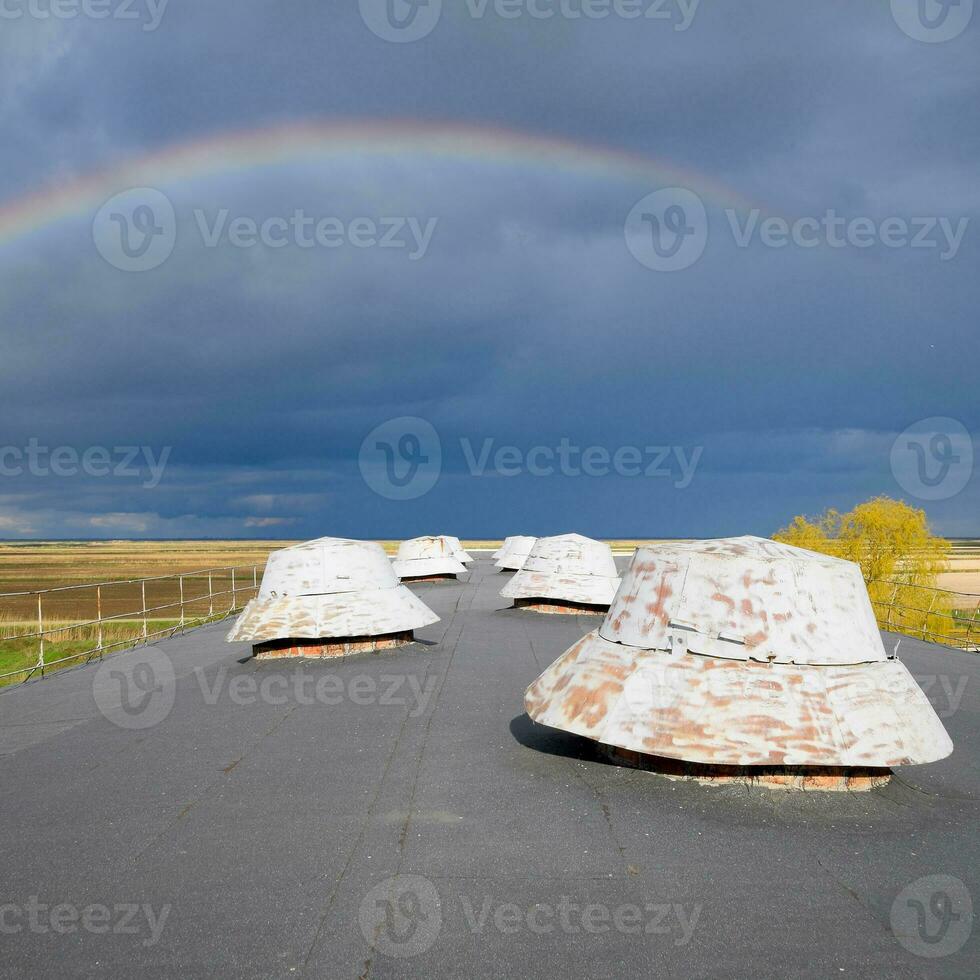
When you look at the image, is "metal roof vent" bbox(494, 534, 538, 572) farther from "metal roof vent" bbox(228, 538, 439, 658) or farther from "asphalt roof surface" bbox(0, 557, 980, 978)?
"asphalt roof surface" bbox(0, 557, 980, 978)

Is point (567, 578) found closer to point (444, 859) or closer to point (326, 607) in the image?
point (326, 607)

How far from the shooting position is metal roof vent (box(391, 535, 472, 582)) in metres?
36.0

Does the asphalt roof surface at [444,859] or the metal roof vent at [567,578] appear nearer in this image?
the asphalt roof surface at [444,859]

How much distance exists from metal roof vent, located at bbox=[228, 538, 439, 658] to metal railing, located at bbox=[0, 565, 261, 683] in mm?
3394

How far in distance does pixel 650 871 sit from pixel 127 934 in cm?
324

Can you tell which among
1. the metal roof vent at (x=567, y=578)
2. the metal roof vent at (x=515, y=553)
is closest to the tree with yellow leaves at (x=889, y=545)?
the metal roof vent at (x=515, y=553)

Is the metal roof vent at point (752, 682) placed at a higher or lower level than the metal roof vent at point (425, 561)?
higher

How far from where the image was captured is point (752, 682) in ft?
23.4

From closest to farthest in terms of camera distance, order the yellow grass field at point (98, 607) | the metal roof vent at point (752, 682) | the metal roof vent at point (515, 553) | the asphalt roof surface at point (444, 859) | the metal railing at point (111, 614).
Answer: the asphalt roof surface at point (444, 859) < the metal roof vent at point (752, 682) < the metal railing at point (111, 614) < the yellow grass field at point (98, 607) < the metal roof vent at point (515, 553)

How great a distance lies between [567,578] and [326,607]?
9.78 meters

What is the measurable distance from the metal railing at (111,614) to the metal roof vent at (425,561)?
258 inches

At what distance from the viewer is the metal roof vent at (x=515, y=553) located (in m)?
42.9

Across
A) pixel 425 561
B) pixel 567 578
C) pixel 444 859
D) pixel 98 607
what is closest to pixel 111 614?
pixel 425 561

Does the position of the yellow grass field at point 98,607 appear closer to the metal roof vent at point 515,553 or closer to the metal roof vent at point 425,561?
the metal roof vent at point 425,561
